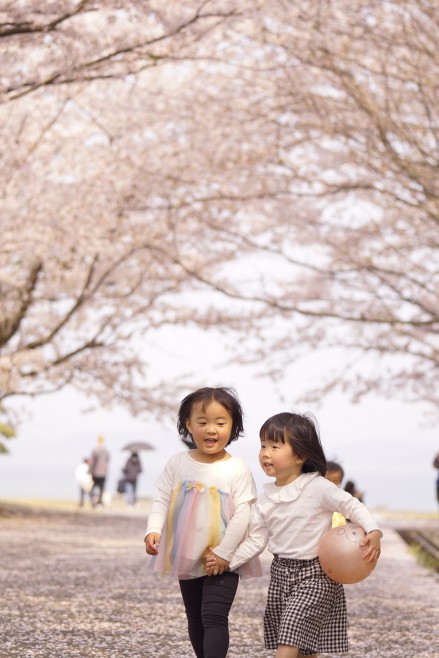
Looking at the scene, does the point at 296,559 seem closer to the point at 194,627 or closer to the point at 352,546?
the point at 352,546

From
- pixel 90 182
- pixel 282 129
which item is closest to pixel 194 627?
pixel 282 129

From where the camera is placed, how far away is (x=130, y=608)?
7.21m

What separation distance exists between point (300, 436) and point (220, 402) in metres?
0.37

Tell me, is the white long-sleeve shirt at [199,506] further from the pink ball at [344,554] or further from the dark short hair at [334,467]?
the dark short hair at [334,467]

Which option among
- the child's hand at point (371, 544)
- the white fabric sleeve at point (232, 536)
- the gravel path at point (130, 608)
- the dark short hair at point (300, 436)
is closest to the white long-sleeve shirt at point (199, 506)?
the white fabric sleeve at point (232, 536)

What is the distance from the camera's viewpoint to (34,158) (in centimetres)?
1612

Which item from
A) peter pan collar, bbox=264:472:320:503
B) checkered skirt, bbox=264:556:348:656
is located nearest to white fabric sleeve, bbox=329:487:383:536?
peter pan collar, bbox=264:472:320:503

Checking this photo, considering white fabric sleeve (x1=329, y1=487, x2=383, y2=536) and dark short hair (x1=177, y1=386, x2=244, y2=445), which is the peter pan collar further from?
dark short hair (x1=177, y1=386, x2=244, y2=445)

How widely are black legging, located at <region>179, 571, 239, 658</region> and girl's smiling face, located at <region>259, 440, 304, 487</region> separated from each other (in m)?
0.45

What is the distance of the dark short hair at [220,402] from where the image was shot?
4164mm

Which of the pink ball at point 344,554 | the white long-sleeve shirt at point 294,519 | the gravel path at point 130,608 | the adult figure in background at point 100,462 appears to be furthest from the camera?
the adult figure in background at point 100,462

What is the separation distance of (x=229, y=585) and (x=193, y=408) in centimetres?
74

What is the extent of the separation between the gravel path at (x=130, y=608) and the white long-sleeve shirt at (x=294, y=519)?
160cm

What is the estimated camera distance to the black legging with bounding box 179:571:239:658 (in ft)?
13.1
